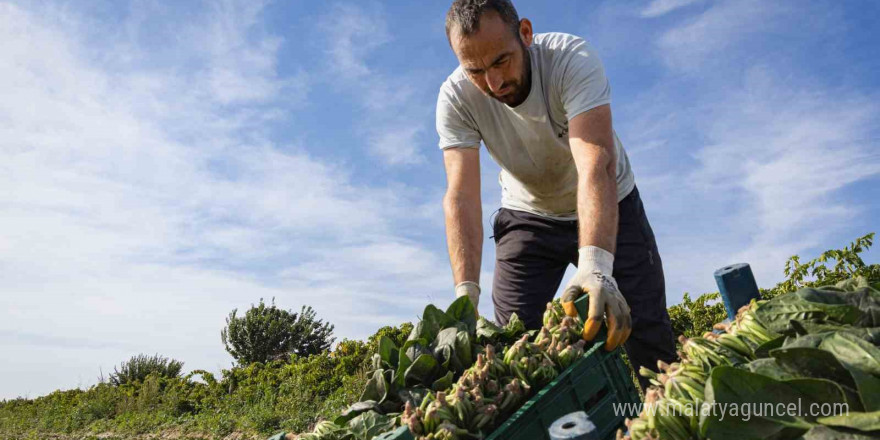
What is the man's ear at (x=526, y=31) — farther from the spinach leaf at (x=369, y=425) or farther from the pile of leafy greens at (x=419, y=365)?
the spinach leaf at (x=369, y=425)

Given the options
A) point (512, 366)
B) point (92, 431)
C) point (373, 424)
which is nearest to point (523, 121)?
point (512, 366)

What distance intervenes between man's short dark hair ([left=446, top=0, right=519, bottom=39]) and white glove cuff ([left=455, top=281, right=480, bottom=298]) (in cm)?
114

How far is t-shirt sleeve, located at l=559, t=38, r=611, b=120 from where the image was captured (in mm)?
2986

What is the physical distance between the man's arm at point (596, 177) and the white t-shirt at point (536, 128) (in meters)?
0.25

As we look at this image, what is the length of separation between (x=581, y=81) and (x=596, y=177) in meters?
0.59

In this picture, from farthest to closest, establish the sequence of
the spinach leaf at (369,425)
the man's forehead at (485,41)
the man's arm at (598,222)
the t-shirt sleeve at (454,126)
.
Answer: the t-shirt sleeve at (454,126), the man's forehead at (485,41), the man's arm at (598,222), the spinach leaf at (369,425)

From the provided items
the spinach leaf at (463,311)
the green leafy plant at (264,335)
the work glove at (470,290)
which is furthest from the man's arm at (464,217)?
the green leafy plant at (264,335)

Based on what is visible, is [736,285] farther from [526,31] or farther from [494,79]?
[526,31]

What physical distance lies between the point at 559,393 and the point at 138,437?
8102 millimetres

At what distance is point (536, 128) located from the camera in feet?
11.0

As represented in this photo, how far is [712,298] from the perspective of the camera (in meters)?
5.30

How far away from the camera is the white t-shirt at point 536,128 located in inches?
129

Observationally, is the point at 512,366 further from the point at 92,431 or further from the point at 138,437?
the point at 92,431

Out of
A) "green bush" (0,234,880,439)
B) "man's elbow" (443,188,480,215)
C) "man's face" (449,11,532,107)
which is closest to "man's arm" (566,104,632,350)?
"man's face" (449,11,532,107)
